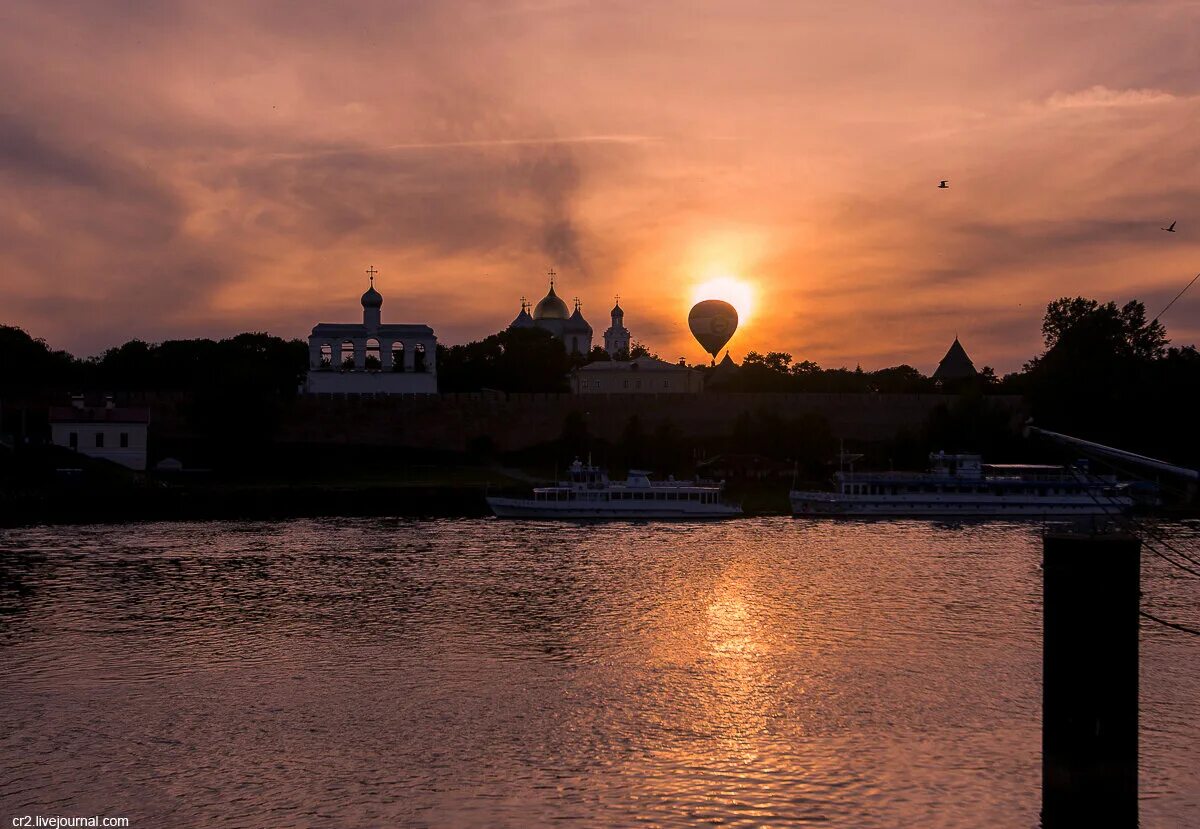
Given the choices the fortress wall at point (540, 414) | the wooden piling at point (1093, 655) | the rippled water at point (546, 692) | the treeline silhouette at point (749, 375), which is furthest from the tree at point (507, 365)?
the wooden piling at point (1093, 655)

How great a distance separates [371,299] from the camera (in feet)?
348

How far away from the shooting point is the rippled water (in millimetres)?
23172

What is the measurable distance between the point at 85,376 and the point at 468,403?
124 feet

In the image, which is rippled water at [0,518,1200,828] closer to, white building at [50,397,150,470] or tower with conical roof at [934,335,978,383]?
white building at [50,397,150,470]

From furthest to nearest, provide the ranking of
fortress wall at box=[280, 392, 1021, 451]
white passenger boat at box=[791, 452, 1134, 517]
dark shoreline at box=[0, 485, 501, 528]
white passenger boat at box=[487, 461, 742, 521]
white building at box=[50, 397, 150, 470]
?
fortress wall at box=[280, 392, 1021, 451], white building at box=[50, 397, 150, 470], white passenger boat at box=[791, 452, 1134, 517], dark shoreline at box=[0, 485, 501, 528], white passenger boat at box=[487, 461, 742, 521]

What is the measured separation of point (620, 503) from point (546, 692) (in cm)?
3934

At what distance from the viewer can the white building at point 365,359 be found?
10375 cm

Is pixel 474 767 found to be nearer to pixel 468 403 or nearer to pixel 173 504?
pixel 173 504

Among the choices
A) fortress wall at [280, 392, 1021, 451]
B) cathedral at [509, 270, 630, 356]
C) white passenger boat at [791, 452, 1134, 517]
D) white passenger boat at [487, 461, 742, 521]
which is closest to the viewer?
white passenger boat at [487, 461, 742, 521]

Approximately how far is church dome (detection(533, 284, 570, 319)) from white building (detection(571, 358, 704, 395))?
51.7 metres

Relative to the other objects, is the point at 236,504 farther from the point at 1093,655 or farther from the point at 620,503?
the point at 1093,655

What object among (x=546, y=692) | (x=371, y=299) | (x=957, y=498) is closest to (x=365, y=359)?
(x=371, y=299)

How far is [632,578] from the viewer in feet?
155

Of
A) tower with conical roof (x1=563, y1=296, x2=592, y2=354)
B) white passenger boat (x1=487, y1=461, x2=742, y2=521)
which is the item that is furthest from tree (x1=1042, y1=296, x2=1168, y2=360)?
tower with conical roof (x1=563, y1=296, x2=592, y2=354)
